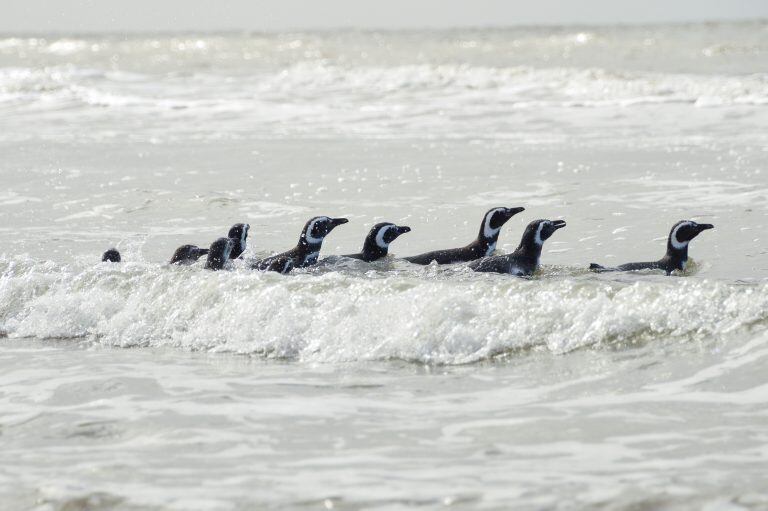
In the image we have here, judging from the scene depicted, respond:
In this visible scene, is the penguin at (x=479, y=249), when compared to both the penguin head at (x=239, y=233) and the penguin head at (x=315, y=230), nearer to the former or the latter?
the penguin head at (x=315, y=230)

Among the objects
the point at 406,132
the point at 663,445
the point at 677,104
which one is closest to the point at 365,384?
the point at 663,445

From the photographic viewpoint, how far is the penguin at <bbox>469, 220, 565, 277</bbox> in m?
A: 9.65

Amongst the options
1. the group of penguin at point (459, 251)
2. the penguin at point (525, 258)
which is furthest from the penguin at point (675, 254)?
A: the penguin at point (525, 258)

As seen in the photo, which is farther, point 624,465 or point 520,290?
point 520,290

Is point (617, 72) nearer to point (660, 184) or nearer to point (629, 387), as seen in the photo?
point (660, 184)

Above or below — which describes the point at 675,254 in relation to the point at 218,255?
below

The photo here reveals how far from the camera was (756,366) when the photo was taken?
653 cm

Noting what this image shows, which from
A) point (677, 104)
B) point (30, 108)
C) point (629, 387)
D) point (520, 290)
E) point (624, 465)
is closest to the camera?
point (624, 465)

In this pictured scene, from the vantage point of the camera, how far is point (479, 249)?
10.6m

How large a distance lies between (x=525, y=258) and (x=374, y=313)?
237cm

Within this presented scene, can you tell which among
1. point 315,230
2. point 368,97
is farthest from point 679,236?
point 368,97

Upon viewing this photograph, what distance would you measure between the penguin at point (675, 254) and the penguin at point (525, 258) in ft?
1.80

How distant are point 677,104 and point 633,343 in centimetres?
1540

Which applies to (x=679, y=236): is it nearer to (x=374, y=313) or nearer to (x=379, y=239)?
(x=379, y=239)
